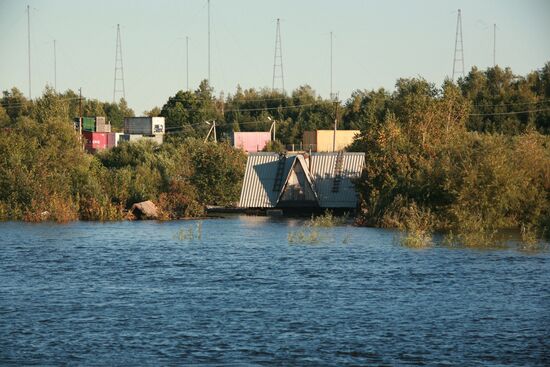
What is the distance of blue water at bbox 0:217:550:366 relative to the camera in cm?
2141

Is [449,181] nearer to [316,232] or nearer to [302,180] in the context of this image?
[316,232]

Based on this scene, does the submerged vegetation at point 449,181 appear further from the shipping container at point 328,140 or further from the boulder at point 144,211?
the shipping container at point 328,140

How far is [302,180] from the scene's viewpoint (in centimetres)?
5947

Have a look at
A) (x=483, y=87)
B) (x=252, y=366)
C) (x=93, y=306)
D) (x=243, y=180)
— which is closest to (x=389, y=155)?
(x=243, y=180)

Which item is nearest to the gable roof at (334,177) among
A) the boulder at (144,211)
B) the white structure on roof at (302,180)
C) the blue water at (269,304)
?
the white structure on roof at (302,180)

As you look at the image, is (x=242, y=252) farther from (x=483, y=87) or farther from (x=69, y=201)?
(x=483, y=87)

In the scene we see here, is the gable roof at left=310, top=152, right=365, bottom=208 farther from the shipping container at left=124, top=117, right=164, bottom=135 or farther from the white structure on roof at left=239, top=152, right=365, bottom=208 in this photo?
the shipping container at left=124, top=117, right=164, bottom=135

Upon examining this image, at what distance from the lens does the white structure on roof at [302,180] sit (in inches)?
2298

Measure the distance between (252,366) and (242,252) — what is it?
63.3 feet

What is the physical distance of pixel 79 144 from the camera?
6188 centimetres

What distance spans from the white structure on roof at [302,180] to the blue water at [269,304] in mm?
15297

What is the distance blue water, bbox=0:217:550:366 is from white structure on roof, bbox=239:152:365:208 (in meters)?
15.3

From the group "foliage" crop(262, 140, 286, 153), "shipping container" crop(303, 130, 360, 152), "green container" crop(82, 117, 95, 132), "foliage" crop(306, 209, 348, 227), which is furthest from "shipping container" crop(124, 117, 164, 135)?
"foliage" crop(306, 209, 348, 227)

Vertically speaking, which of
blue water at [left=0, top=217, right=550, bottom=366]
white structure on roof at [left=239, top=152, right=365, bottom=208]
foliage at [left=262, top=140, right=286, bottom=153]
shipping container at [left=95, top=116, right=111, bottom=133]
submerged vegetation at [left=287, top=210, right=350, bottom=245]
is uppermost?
shipping container at [left=95, top=116, right=111, bottom=133]
